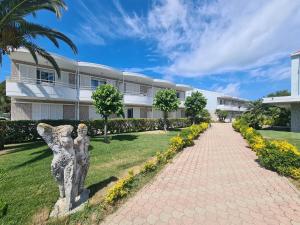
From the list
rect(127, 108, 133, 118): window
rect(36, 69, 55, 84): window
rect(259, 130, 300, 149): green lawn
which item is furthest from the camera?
rect(127, 108, 133, 118): window

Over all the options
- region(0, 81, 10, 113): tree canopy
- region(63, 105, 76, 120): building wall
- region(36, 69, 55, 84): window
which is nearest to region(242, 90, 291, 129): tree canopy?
region(63, 105, 76, 120): building wall

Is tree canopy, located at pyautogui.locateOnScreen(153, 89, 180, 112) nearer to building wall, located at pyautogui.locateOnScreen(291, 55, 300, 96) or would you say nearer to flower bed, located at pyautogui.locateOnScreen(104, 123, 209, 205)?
flower bed, located at pyautogui.locateOnScreen(104, 123, 209, 205)

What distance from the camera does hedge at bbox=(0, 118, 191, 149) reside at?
13086 mm

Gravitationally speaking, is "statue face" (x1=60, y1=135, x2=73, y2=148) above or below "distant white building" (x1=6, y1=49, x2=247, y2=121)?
below

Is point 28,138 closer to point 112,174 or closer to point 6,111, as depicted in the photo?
point 112,174

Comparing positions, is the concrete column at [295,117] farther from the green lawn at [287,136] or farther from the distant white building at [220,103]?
the distant white building at [220,103]

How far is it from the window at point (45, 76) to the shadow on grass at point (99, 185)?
15.0m

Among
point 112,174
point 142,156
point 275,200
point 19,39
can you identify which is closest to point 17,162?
point 112,174

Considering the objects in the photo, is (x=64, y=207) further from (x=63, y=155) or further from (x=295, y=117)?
(x=295, y=117)

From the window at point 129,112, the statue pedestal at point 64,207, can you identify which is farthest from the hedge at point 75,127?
the statue pedestal at point 64,207

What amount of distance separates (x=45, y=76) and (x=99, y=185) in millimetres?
16886

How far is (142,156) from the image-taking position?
9.66m

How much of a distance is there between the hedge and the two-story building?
3299 millimetres

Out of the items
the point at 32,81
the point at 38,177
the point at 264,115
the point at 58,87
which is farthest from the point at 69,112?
the point at 264,115
